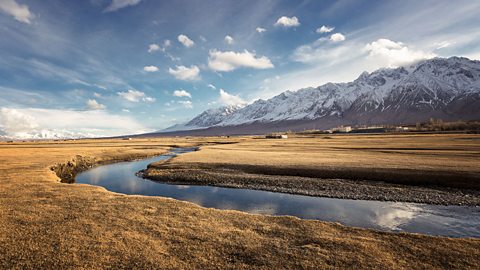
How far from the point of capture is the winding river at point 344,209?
16516mm

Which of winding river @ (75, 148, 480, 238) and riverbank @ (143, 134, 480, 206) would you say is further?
riverbank @ (143, 134, 480, 206)

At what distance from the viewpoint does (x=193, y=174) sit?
1375 inches

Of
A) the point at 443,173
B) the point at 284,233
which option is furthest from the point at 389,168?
the point at 284,233

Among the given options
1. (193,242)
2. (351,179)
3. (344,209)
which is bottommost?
(344,209)

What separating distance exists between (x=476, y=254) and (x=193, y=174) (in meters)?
29.7

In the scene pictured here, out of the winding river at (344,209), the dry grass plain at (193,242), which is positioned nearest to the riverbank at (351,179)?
the winding river at (344,209)

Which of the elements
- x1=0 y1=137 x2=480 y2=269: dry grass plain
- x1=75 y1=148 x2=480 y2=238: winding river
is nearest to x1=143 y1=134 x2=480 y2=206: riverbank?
x1=75 y1=148 x2=480 y2=238: winding river

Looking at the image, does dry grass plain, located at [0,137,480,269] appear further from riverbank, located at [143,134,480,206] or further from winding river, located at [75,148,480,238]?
riverbank, located at [143,134,480,206]

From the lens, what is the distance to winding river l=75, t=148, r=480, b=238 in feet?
54.2

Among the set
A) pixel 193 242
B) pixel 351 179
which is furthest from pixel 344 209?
pixel 193 242

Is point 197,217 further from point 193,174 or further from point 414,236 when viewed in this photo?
point 193,174

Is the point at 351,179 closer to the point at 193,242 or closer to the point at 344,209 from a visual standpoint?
the point at 344,209

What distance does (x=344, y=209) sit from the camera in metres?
20.5

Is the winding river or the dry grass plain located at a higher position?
the dry grass plain
